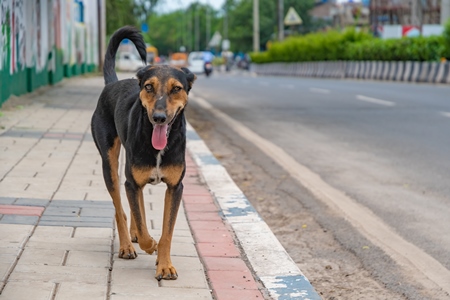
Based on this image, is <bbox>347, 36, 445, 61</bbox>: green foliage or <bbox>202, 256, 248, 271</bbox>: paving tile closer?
<bbox>202, 256, 248, 271</bbox>: paving tile

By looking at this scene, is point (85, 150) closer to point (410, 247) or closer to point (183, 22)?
point (410, 247)

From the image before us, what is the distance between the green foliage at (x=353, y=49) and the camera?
102ft

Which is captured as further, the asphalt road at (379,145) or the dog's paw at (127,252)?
the asphalt road at (379,145)

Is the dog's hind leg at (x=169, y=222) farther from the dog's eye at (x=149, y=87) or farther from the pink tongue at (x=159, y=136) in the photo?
the dog's eye at (x=149, y=87)

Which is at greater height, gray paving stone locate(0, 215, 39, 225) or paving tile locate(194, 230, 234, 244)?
gray paving stone locate(0, 215, 39, 225)

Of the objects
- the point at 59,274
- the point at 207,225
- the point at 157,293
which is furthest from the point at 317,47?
the point at 157,293

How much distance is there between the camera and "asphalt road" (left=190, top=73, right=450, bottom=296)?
6.88 metres

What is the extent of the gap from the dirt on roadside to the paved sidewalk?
0.75 ft

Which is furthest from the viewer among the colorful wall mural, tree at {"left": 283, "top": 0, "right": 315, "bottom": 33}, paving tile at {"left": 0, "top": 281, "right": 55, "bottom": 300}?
tree at {"left": 283, "top": 0, "right": 315, "bottom": 33}

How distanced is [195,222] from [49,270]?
1578 millimetres

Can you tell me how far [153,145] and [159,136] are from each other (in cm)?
6

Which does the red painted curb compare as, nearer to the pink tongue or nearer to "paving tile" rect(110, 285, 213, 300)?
"paving tile" rect(110, 285, 213, 300)

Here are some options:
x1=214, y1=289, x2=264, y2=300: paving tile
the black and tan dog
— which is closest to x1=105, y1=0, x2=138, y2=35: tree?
the black and tan dog

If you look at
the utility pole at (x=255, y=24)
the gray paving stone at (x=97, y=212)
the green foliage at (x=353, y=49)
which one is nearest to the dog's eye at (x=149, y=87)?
the gray paving stone at (x=97, y=212)
